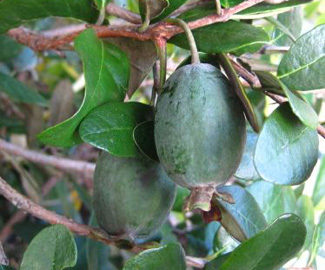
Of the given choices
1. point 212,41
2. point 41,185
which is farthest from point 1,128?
point 212,41

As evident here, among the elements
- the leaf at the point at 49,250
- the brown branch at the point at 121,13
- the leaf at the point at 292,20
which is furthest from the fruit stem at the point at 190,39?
the leaf at the point at 292,20

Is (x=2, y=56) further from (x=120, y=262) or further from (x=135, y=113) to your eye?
(x=135, y=113)

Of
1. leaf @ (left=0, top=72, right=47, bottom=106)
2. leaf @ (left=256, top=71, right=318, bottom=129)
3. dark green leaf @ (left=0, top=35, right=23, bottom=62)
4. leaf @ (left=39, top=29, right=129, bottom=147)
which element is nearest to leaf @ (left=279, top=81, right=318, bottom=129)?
leaf @ (left=256, top=71, right=318, bottom=129)

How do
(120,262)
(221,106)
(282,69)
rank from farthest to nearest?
1. (120,262)
2. (282,69)
3. (221,106)

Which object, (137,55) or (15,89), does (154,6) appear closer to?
(137,55)

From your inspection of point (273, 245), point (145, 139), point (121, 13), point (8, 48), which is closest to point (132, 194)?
point (145, 139)

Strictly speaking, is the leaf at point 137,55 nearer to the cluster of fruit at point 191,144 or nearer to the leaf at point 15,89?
the cluster of fruit at point 191,144

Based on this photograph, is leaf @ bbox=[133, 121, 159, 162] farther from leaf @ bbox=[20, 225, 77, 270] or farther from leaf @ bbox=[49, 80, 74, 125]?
leaf @ bbox=[49, 80, 74, 125]
